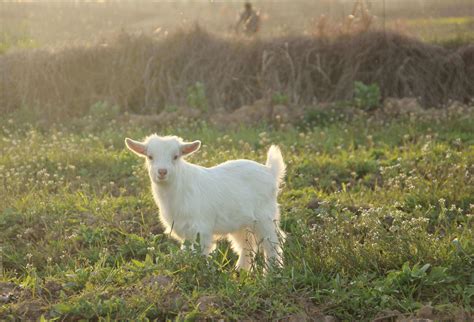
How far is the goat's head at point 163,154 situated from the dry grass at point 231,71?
26.9 ft

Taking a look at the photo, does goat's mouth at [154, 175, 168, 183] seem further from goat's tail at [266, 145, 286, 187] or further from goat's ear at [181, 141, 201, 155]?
goat's tail at [266, 145, 286, 187]

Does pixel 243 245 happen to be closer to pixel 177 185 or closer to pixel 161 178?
pixel 177 185

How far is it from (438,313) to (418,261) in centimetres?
65

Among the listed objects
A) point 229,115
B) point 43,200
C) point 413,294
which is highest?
point 413,294

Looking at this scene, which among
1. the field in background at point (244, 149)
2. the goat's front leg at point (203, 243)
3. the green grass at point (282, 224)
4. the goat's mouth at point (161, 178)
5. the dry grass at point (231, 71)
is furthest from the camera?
the dry grass at point (231, 71)

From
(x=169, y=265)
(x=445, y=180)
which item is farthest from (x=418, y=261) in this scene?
(x=445, y=180)

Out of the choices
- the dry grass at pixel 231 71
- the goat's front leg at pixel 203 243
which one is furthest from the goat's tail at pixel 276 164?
the dry grass at pixel 231 71

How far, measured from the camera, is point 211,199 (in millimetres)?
6734

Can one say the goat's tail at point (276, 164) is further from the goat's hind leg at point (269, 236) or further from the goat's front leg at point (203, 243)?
the goat's front leg at point (203, 243)

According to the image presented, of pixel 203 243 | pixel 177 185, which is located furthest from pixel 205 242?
pixel 177 185

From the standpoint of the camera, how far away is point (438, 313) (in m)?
5.27

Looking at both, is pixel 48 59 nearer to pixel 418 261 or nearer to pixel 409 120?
pixel 409 120

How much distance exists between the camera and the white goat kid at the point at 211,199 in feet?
21.6

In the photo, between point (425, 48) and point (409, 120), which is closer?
point (409, 120)
